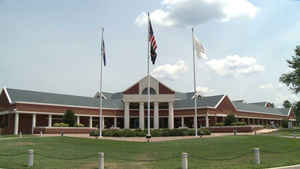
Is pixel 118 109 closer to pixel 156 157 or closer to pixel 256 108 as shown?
pixel 256 108

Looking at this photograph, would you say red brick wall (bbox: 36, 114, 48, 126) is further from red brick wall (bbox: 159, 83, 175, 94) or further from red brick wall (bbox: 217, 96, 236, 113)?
red brick wall (bbox: 217, 96, 236, 113)

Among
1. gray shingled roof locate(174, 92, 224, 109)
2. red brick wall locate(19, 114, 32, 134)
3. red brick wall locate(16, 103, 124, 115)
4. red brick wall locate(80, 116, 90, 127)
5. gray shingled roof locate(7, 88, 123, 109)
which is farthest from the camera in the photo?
gray shingled roof locate(174, 92, 224, 109)

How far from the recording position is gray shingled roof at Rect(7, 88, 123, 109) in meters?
48.5

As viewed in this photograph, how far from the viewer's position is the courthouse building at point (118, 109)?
157 ft

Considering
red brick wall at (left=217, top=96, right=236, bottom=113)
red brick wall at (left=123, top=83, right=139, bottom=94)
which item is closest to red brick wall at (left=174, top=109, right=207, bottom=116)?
red brick wall at (left=217, top=96, right=236, bottom=113)

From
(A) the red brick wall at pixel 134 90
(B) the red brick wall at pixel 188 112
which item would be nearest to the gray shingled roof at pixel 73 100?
(B) the red brick wall at pixel 188 112

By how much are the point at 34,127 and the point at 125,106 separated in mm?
17010

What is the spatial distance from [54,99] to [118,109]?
12760 mm

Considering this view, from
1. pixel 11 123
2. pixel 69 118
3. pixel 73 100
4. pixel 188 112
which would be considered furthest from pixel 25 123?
pixel 188 112

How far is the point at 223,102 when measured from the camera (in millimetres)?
58000

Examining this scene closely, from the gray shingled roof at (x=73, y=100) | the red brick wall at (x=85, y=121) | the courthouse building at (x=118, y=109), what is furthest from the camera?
the red brick wall at (x=85, y=121)

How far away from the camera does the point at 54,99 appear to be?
172 feet

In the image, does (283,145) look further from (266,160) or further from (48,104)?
(48,104)

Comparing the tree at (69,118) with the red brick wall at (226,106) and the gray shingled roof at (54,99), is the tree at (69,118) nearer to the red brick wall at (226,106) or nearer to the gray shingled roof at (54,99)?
the gray shingled roof at (54,99)
